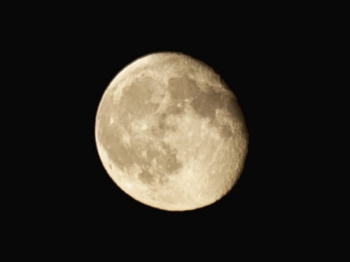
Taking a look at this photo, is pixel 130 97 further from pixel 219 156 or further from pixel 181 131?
pixel 219 156

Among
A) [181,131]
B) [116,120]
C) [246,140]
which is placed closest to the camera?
[181,131]

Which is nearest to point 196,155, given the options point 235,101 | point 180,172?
point 180,172

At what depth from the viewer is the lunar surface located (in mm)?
3246

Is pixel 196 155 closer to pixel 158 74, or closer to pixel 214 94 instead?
pixel 214 94

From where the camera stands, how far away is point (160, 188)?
11.2ft

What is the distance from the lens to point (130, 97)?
3.39 meters

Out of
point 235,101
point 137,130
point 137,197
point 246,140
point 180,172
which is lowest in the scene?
point 137,197

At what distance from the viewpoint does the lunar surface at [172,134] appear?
3.25 meters

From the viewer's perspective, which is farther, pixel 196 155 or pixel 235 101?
pixel 235 101

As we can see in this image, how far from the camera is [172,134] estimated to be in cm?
321

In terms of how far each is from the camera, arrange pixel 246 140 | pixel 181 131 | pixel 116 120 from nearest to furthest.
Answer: pixel 181 131, pixel 116 120, pixel 246 140

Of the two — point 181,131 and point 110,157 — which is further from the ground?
point 181,131

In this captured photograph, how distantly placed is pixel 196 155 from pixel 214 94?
743 millimetres

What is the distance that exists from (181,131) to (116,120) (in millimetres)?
773
